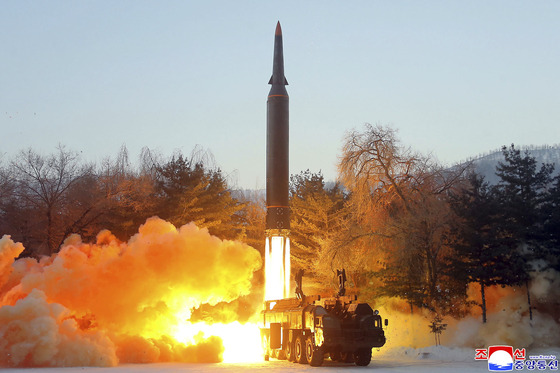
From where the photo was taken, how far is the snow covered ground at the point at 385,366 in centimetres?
2139

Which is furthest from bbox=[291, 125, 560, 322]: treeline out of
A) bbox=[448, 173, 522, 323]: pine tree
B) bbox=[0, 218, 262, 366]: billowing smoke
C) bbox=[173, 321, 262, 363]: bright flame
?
bbox=[0, 218, 262, 366]: billowing smoke

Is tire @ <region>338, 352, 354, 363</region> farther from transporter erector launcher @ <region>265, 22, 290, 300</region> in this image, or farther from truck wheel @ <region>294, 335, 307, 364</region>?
transporter erector launcher @ <region>265, 22, 290, 300</region>

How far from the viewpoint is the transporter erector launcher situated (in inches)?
1275

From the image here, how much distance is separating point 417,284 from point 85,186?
2907cm

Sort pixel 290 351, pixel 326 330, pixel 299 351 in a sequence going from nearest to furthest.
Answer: pixel 326 330
pixel 299 351
pixel 290 351

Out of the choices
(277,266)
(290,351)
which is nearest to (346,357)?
(290,351)

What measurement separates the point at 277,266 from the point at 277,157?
18.9 feet

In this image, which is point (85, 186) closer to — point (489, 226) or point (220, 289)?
point (220, 289)

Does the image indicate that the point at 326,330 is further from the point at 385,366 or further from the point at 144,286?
the point at 144,286

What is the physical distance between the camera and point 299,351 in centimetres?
2531

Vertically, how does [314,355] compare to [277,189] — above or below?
below

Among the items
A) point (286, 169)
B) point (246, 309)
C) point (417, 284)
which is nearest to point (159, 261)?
point (286, 169)

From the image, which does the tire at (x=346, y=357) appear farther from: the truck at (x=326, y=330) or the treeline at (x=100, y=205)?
the treeline at (x=100, y=205)

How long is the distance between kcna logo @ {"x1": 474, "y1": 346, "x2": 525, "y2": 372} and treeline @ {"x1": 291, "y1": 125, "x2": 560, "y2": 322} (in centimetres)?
302
